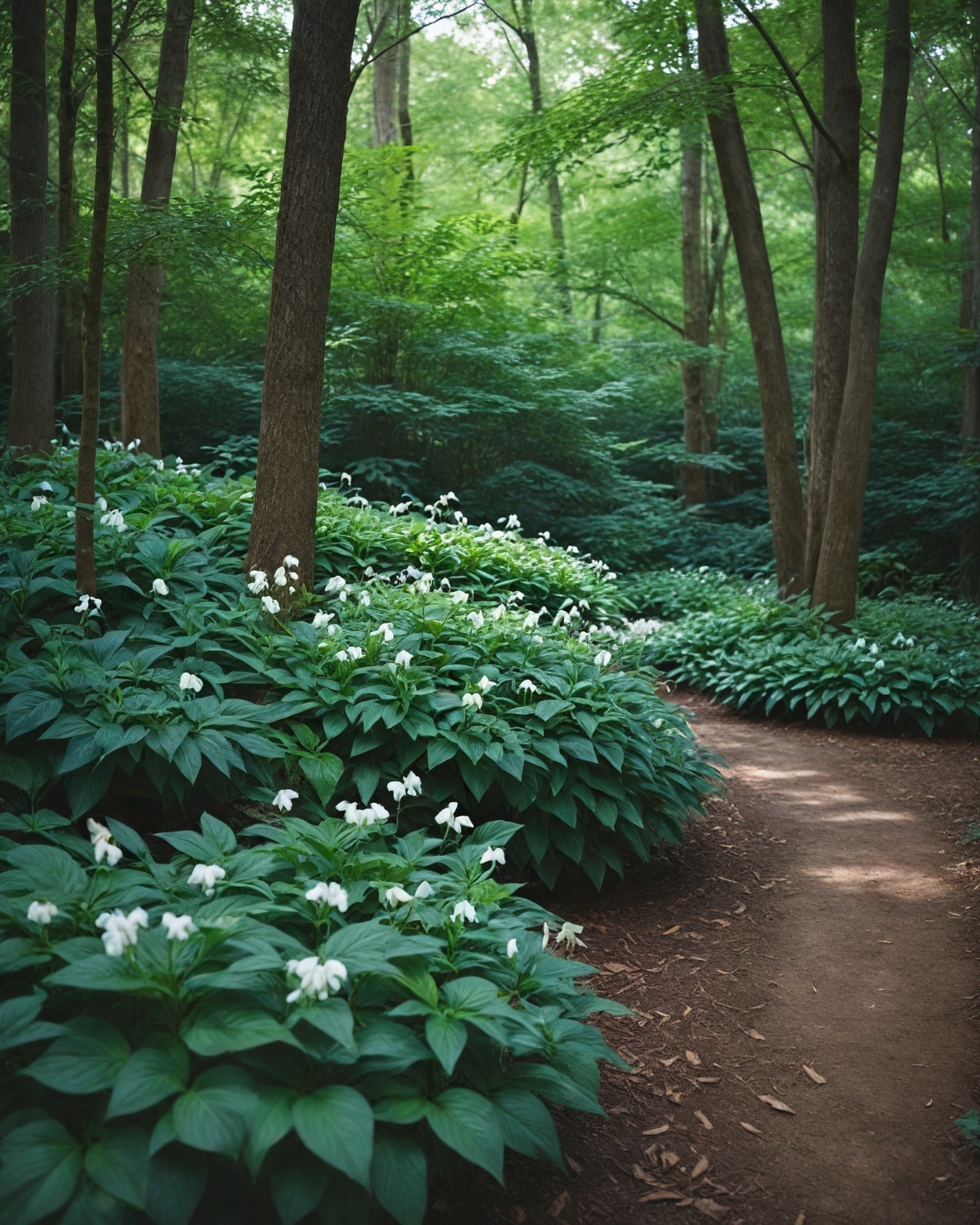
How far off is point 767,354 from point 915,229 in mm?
8275

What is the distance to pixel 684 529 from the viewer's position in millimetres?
13969

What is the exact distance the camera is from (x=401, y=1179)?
5.81ft

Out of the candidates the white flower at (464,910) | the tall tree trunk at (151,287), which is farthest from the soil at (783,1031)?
A: the tall tree trunk at (151,287)

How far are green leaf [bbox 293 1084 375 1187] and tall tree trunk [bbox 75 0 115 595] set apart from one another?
3.05 meters

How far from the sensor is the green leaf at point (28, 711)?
3.13 m

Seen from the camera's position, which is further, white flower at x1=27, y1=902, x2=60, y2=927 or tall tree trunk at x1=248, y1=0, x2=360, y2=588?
tall tree trunk at x1=248, y1=0, x2=360, y2=588

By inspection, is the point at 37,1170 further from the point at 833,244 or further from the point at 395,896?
the point at 833,244

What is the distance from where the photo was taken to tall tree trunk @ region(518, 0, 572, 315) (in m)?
14.5

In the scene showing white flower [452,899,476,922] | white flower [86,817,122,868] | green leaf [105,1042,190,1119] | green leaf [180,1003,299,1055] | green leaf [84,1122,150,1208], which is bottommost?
green leaf [84,1122,150,1208]

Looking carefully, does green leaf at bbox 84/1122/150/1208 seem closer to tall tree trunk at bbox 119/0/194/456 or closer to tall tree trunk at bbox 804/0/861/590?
tall tree trunk at bbox 119/0/194/456

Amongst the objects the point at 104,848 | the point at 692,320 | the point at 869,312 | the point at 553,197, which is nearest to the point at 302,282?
the point at 104,848

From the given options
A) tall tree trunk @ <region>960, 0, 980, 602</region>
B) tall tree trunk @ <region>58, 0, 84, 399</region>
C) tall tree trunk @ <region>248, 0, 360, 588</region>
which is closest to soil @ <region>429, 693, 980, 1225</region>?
tall tree trunk @ <region>248, 0, 360, 588</region>

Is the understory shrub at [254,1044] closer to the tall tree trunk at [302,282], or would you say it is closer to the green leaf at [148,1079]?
the green leaf at [148,1079]

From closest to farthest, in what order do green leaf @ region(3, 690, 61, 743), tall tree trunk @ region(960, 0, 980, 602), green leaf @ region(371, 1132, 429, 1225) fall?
green leaf @ region(371, 1132, 429, 1225) < green leaf @ region(3, 690, 61, 743) < tall tree trunk @ region(960, 0, 980, 602)
